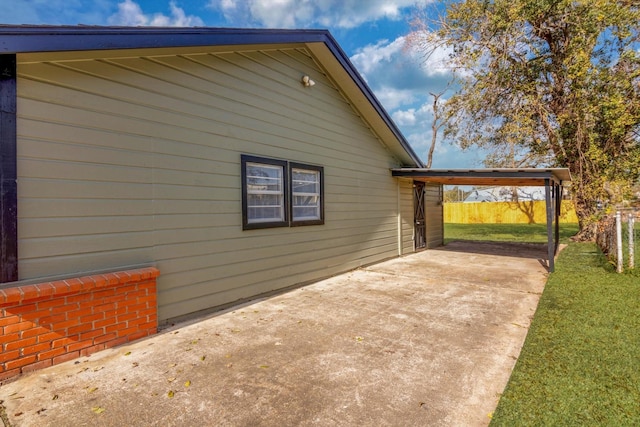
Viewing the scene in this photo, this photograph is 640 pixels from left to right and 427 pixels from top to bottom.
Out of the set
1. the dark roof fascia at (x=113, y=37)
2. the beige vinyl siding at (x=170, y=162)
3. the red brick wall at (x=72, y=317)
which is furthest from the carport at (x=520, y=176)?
the red brick wall at (x=72, y=317)

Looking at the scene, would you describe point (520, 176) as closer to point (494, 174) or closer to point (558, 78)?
point (494, 174)

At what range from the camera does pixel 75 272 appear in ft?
10.7

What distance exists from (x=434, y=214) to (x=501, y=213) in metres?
16.5

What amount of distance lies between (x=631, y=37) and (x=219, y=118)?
12.6m

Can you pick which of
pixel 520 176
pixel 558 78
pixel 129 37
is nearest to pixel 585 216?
pixel 558 78

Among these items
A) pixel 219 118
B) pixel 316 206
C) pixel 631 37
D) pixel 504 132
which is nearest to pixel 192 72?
pixel 219 118

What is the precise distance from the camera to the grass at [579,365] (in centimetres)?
221

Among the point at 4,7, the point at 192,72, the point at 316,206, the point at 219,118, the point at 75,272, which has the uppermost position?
the point at 4,7

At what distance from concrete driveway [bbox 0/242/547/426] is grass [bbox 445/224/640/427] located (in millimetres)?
152

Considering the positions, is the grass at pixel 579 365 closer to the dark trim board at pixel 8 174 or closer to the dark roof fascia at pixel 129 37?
the dark trim board at pixel 8 174

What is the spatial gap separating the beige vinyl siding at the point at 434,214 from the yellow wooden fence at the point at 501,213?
15.7 meters

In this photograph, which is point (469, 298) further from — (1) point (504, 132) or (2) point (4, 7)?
(1) point (504, 132)

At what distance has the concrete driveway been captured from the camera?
2.30m

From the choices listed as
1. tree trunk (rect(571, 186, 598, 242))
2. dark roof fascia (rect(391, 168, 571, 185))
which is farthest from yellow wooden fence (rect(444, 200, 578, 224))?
dark roof fascia (rect(391, 168, 571, 185))
